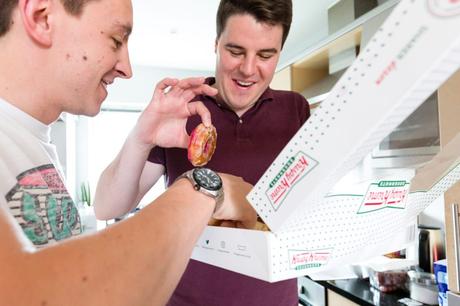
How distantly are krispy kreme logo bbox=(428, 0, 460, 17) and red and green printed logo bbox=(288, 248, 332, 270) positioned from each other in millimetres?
310

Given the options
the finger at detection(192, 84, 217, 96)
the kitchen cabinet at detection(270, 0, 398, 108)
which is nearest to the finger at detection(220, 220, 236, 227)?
the finger at detection(192, 84, 217, 96)

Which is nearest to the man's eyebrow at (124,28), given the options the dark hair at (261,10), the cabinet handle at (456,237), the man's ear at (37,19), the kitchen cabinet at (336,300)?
the man's ear at (37,19)

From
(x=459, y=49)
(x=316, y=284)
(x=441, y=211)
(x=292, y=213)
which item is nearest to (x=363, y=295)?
(x=316, y=284)

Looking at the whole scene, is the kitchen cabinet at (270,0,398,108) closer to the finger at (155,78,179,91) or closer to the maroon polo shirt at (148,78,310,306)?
the maroon polo shirt at (148,78,310,306)

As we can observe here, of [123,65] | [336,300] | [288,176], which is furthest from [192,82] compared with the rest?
[336,300]

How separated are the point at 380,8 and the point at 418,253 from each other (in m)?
1.36

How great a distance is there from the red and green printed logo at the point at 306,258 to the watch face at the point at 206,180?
167mm

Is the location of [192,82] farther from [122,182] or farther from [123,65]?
[122,182]

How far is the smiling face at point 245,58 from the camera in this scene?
3.20ft

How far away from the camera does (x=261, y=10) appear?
96 centimetres

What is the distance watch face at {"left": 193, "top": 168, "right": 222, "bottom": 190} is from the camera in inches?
21.6

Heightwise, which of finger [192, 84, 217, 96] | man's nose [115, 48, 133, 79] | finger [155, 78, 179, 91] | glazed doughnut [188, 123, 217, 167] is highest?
man's nose [115, 48, 133, 79]

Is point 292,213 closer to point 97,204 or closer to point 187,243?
point 187,243

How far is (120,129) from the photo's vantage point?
15.8 ft
